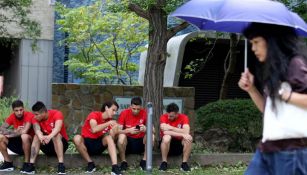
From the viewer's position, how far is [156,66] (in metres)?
10.1

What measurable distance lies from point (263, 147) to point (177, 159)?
20.8ft

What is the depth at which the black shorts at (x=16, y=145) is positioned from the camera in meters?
9.18

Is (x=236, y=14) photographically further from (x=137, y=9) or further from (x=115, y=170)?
(x=137, y=9)

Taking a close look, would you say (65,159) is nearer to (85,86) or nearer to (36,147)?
(36,147)

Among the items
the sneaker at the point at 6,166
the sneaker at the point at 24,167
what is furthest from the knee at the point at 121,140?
Answer: the sneaker at the point at 6,166

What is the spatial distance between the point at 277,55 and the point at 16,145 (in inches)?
259

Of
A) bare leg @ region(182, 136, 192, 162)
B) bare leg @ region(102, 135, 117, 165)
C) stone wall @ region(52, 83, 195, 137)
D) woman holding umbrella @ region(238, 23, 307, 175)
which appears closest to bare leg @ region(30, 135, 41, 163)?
bare leg @ region(102, 135, 117, 165)

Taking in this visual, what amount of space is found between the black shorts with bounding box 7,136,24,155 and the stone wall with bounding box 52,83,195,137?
3.73 m

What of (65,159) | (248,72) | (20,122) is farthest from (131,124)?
(248,72)

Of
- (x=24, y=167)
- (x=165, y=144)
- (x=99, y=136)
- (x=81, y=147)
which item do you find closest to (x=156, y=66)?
(x=165, y=144)

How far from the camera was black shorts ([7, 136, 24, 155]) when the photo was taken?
918 cm

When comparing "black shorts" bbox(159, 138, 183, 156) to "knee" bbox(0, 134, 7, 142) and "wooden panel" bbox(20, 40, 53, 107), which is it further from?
"wooden panel" bbox(20, 40, 53, 107)

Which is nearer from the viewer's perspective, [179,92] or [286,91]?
[286,91]

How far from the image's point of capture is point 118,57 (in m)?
17.9
